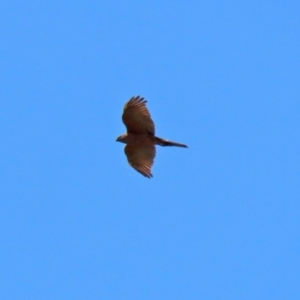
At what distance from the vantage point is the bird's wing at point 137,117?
31.4 metres

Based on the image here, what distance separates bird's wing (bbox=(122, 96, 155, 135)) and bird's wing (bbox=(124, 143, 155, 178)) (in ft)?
1.82

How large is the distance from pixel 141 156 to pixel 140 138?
0.58 metres

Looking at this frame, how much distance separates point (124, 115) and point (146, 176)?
1883 mm

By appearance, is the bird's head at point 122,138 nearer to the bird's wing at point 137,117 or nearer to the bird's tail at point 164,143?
the bird's wing at point 137,117

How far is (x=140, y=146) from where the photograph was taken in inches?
1280

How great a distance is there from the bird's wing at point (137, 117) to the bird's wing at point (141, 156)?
1.82 ft

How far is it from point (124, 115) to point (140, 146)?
1207 mm

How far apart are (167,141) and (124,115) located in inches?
61.5

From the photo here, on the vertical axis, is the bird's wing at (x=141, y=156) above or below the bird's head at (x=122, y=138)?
below

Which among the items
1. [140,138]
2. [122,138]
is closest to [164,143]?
[140,138]

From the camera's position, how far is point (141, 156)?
32.6 metres

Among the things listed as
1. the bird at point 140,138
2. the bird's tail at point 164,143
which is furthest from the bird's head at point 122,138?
the bird's tail at point 164,143

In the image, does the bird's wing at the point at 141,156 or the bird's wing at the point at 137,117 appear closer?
the bird's wing at the point at 137,117

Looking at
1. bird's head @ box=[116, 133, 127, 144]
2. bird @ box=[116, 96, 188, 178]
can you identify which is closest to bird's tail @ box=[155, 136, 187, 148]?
bird @ box=[116, 96, 188, 178]
